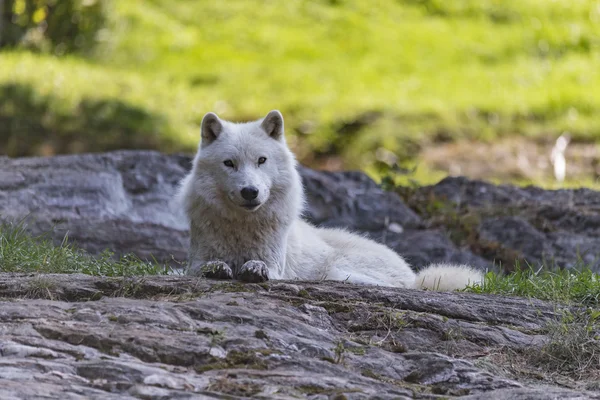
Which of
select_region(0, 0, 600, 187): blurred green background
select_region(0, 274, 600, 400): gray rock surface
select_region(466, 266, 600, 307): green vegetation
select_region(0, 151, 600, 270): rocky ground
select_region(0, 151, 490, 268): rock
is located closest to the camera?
select_region(0, 274, 600, 400): gray rock surface

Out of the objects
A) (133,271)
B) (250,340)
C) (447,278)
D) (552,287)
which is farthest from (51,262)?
(552,287)

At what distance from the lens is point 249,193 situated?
5938 mm

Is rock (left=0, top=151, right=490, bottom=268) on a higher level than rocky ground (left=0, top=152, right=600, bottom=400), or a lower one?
lower

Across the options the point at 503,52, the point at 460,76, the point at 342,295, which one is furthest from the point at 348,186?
the point at 503,52

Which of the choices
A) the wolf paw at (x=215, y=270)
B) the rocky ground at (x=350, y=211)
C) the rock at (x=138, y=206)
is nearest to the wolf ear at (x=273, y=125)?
the wolf paw at (x=215, y=270)

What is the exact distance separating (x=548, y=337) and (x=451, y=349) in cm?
62

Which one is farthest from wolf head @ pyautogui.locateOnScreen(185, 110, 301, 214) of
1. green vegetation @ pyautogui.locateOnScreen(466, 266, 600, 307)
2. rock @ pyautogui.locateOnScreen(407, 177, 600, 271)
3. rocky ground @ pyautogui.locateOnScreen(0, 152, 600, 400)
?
rock @ pyautogui.locateOnScreen(407, 177, 600, 271)

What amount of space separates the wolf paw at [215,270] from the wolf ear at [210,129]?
131 centimetres

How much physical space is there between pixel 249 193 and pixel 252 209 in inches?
6.3

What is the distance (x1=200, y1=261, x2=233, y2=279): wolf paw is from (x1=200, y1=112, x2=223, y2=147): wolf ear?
4.28 ft

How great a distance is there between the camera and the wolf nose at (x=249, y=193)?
5934mm

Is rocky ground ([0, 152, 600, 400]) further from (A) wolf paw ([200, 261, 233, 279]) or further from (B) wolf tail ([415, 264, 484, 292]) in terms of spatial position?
(B) wolf tail ([415, 264, 484, 292])

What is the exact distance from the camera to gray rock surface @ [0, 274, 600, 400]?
376 centimetres

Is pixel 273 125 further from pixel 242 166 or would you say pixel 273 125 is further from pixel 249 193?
pixel 249 193
